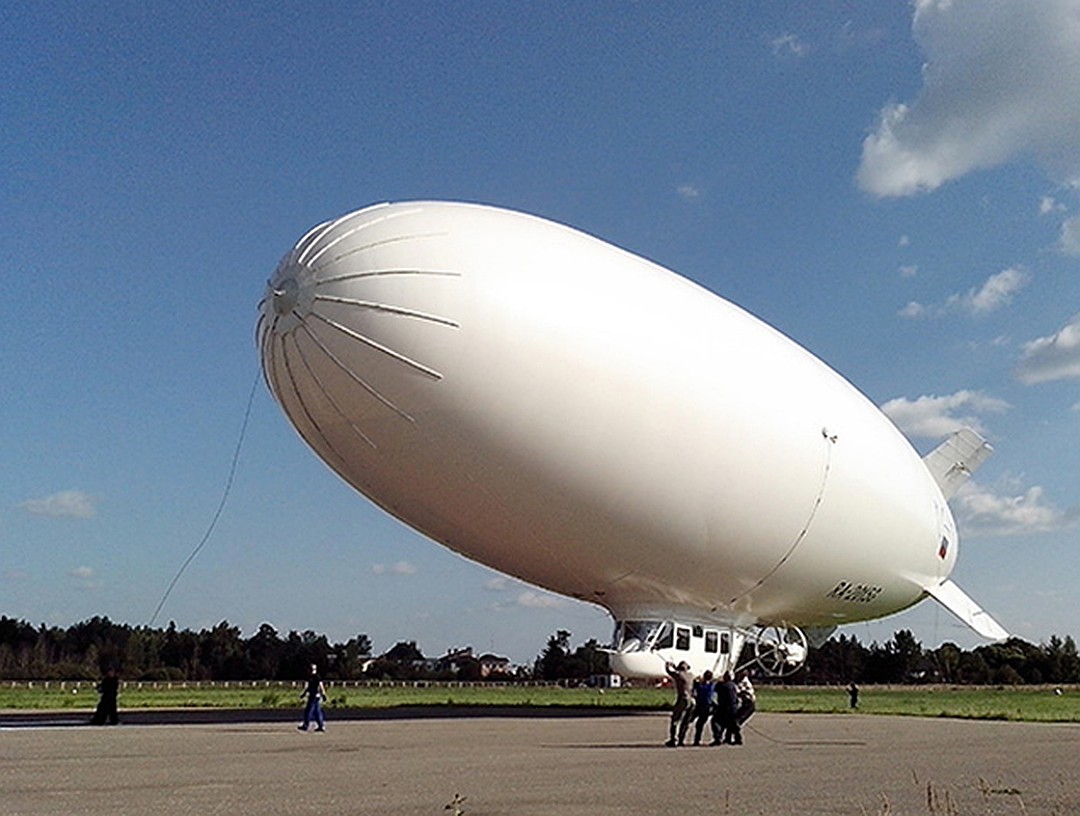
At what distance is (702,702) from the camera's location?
20844mm

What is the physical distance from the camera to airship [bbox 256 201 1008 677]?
1956cm

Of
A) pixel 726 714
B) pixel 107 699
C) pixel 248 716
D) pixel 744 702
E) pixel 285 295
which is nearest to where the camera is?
pixel 285 295

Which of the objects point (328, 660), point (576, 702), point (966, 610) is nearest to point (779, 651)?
point (966, 610)

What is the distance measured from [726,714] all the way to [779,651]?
9544mm

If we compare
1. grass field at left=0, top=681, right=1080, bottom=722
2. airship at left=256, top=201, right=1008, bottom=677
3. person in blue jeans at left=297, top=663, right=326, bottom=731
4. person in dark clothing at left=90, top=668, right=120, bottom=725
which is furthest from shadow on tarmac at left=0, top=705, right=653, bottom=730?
airship at left=256, top=201, right=1008, bottom=677

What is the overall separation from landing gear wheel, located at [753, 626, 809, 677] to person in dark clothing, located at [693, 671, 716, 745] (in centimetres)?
745

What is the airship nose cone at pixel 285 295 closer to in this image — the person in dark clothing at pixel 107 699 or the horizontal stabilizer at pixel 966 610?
the person in dark clothing at pixel 107 699

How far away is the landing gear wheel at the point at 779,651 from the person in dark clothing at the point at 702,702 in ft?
24.4

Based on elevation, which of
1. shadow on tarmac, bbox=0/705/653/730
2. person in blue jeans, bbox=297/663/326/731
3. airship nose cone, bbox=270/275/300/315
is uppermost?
airship nose cone, bbox=270/275/300/315

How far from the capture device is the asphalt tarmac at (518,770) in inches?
421

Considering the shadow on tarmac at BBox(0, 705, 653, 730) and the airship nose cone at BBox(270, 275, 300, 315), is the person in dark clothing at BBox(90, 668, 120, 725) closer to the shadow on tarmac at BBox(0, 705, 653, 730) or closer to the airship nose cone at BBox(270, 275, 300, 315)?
the shadow on tarmac at BBox(0, 705, 653, 730)

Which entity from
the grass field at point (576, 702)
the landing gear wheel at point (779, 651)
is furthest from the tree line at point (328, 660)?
the landing gear wheel at point (779, 651)

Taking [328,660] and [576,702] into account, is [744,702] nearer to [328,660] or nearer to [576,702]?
[576,702]

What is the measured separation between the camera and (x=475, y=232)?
20359mm
